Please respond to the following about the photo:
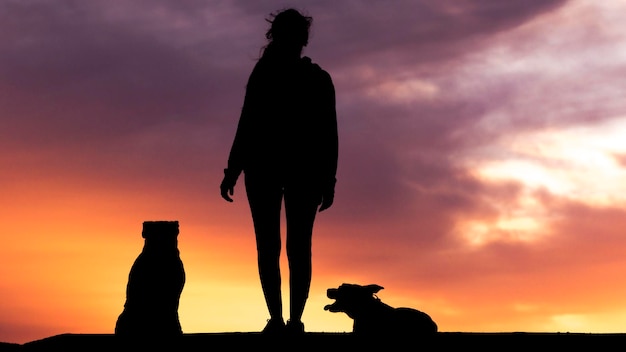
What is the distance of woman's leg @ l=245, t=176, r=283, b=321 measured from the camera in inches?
375

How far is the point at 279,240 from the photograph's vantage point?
973 centimetres

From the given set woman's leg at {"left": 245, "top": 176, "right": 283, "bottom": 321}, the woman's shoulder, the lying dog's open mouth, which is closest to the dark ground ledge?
woman's leg at {"left": 245, "top": 176, "right": 283, "bottom": 321}

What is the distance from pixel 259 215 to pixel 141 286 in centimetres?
520

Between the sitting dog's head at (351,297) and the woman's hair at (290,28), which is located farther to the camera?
the sitting dog's head at (351,297)

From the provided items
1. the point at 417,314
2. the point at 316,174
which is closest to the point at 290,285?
the point at 316,174

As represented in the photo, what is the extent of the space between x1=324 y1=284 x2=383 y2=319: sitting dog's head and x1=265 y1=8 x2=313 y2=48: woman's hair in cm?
468

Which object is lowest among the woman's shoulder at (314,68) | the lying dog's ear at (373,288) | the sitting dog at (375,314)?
the sitting dog at (375,314)

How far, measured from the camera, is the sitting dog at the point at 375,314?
1262cm

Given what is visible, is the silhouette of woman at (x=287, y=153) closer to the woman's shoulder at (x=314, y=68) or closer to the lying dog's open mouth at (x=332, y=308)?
the woman's shoulder at (x=314, y=68)

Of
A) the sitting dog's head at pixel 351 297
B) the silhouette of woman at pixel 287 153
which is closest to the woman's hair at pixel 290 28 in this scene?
the silhouette of woman at pixel 287 153

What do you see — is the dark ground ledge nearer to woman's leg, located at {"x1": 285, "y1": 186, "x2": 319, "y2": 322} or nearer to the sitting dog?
woman's leg, located at {"x1": 285, "y1": 186, "x2": 319, "y2": 322}

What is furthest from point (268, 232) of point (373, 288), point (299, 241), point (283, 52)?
point (373, 288)

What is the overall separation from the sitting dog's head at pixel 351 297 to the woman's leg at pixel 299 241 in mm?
3451

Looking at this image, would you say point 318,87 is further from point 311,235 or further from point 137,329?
point 137,329
